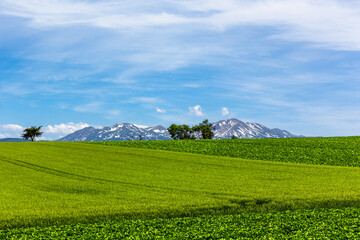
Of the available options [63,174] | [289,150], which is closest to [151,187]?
[63,174]

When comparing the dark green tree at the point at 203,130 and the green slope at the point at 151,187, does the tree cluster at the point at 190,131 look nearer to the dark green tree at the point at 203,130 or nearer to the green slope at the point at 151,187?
the dark green tree at the point at 203,130

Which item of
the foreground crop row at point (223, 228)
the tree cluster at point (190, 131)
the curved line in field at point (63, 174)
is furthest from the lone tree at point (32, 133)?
the foreground crop row at point (223, 228)

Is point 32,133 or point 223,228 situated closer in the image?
point 223,228

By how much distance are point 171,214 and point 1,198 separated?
12.5 meters

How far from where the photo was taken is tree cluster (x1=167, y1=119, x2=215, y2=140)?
15100cm

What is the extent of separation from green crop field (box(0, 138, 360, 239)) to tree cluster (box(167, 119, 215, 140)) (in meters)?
107

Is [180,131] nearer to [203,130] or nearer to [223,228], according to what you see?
[203,130]

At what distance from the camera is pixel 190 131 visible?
6019 inches

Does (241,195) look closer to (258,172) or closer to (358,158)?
(258,172)

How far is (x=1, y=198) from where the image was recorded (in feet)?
81.9

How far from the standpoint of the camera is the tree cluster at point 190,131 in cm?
15100

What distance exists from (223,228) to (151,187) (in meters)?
12.6

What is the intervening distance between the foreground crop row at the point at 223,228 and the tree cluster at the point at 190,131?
131 meters

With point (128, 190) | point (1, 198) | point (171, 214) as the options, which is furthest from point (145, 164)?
point (171, 214)
